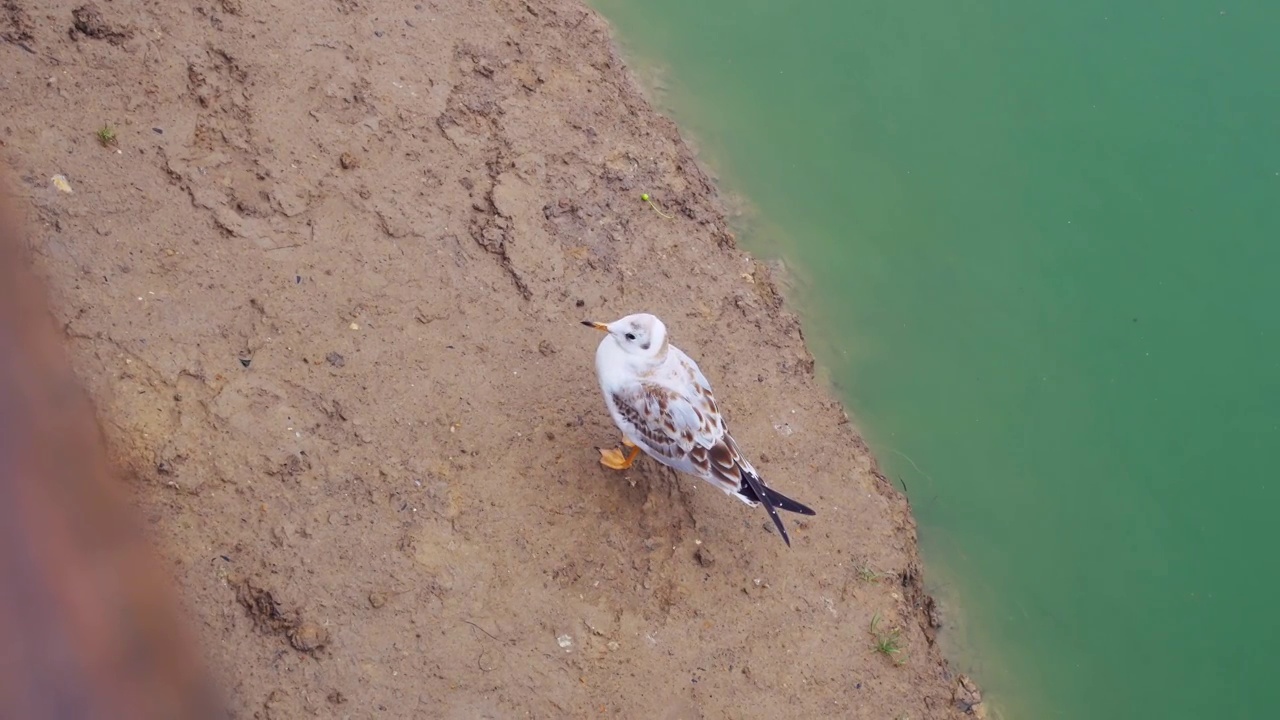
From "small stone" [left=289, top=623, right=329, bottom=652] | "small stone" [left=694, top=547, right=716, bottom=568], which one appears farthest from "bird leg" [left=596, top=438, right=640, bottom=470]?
"small stone" [left=289, top=623, right=329, bottom=652]

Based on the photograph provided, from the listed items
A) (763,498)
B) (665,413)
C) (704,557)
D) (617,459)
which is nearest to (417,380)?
(617,459)

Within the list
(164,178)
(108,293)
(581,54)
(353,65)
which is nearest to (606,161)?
(581,54)

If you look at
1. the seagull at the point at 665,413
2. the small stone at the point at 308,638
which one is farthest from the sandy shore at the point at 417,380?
the seagull at the point at 665,413

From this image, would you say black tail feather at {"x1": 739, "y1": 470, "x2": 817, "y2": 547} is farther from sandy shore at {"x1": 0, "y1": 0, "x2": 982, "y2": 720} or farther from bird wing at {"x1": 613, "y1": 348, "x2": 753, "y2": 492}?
sandy shore at {"x1": 0, "y1": 0, "x2": 982, "y2": 720}

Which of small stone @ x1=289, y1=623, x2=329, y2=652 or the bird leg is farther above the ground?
the bird leg

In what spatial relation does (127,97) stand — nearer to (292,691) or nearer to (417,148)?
(417,148)

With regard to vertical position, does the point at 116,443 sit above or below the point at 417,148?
below
